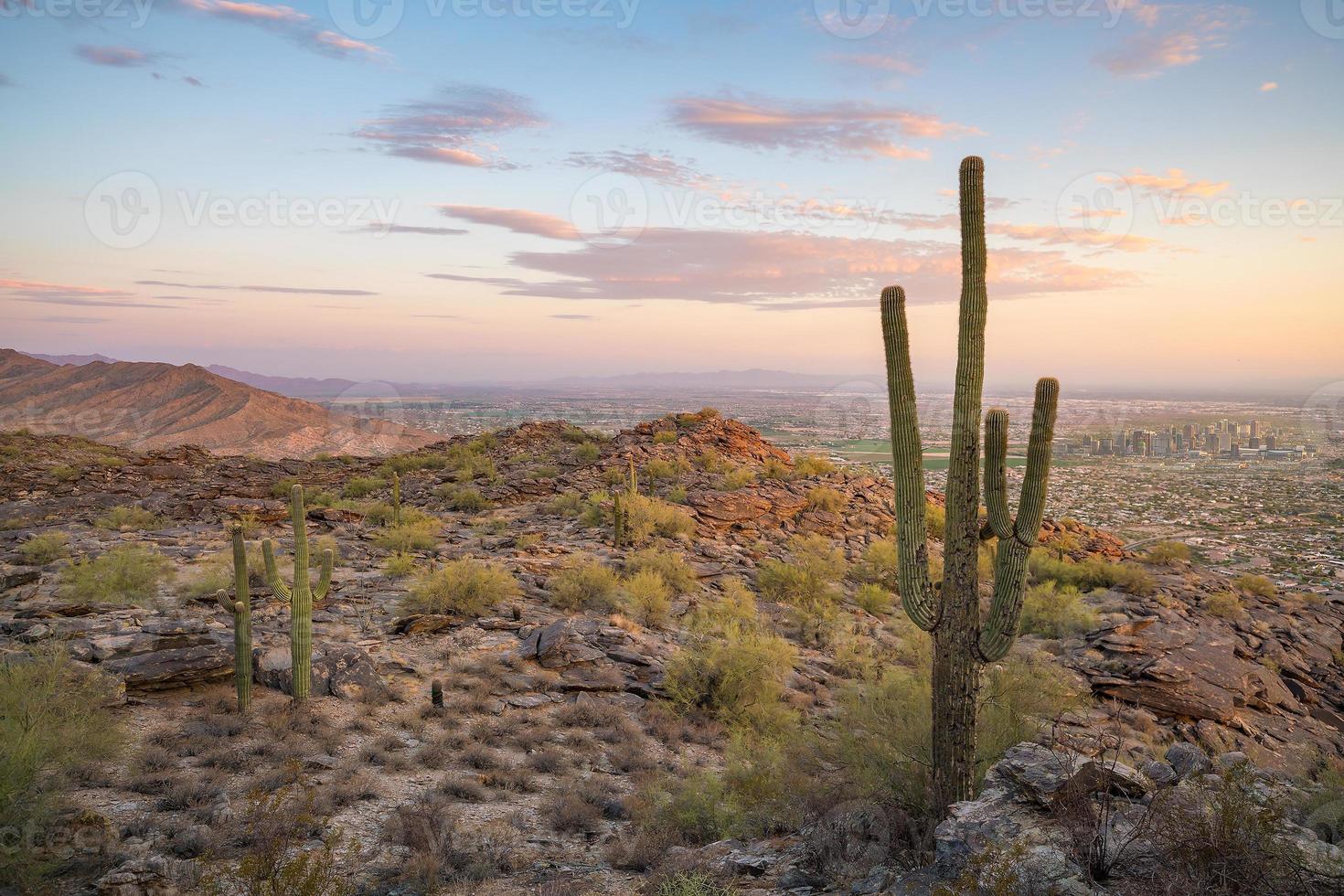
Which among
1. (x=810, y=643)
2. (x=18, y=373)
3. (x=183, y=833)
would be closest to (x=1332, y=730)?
(x=810, y=643)

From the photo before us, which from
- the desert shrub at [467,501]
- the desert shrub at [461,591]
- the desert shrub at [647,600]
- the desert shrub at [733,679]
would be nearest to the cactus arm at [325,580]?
the desert shrub at [461,591]

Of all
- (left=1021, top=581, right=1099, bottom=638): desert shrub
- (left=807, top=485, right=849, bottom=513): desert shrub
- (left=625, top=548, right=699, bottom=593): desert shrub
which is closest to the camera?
(left=1021, top=581, right=1099, bottom=638): desert shrub

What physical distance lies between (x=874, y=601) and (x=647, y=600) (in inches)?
224

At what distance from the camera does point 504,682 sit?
408 inches

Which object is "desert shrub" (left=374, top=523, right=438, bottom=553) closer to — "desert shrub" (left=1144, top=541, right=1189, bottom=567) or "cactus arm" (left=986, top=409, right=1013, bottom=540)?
"cactus arm" (left=986, top=409, right=1013, bottom=540)

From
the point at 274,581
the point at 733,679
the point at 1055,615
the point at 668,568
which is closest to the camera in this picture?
the point at 274,581

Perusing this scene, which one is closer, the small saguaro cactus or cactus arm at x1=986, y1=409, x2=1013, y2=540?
cactus arm at x1=986, y1=409, x2=1013, y2=540

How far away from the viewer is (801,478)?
1038 inches

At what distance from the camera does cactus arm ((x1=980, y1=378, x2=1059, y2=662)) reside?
6457 millimetres

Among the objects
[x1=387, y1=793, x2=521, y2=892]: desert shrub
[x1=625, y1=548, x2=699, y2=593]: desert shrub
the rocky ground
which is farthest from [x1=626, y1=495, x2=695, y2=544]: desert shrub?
[x1=387, y1=793, x2=521, y2=892]: desert shrub

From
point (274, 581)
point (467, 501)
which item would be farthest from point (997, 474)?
point (467, 501)

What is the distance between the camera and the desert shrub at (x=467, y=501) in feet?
76.8

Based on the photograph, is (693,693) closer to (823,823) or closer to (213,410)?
(823,823)

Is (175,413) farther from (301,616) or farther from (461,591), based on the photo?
(301,616)
